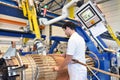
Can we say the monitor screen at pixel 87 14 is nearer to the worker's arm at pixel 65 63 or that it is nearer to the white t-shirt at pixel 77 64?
the white t-shirt at pixel 77 64

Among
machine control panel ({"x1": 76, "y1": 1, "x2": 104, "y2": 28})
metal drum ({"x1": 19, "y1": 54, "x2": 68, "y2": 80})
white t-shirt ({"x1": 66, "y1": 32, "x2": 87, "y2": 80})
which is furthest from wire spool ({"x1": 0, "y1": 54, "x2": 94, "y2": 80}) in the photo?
machine control panel ({"x1": 76, "y1": 1, "x2": 104, "y2": 28})

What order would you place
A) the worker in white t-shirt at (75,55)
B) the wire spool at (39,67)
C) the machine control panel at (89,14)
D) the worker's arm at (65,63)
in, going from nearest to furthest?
the wire spool at (39,67)
the worker's arm at (65,63)
the worker in white t-shirt at (75,55)
the machine control panel at (89,14)

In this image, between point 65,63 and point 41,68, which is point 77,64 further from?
point 41,68

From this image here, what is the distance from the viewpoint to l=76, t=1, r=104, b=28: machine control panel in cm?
327

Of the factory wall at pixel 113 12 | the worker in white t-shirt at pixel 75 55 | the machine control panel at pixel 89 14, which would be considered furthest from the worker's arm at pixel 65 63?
the factory wall at pixel 113 12

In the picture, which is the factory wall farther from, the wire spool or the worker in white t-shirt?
the wire spool

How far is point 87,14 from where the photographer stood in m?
3.38

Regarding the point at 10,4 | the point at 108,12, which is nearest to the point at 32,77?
the point at 10,4

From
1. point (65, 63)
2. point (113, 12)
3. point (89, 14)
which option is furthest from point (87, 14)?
point (113, 12)

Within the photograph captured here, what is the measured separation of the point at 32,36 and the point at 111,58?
1445 mm

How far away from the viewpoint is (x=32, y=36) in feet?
11.1

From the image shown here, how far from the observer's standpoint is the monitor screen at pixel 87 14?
3.31 metres

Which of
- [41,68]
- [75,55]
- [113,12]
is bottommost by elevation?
[41,68]

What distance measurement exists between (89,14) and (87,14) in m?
0.05
